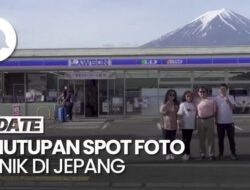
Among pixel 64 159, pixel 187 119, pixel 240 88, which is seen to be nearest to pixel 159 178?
pixel 64 159

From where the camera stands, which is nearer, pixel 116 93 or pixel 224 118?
pixel 224 118

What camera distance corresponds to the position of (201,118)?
12.4 metres

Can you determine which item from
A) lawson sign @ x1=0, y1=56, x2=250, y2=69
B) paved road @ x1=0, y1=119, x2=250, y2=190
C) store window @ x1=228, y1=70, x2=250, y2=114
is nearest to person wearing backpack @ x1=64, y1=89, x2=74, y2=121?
lawson sign @ x1=0, y1=56, x2=250, y2=69

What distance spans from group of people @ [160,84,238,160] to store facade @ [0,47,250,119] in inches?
707

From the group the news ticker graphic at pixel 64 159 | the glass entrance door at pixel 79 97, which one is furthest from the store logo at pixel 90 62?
the news ticker graphic at pixel 64 159

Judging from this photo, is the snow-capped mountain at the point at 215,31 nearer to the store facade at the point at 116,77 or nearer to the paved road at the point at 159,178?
the store facade at the point at 116,77

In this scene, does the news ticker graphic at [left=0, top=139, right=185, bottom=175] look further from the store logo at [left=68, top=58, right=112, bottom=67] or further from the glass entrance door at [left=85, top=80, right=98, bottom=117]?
the glass entrance door at [left=85, top=80, right=98, bottom=117]

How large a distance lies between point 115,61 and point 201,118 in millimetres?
18729

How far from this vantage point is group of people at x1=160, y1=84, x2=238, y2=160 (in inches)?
483

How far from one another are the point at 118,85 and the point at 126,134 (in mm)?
11868

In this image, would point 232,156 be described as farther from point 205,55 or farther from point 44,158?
point 205,55

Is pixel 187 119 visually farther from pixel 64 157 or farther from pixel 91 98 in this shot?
pixel 91 98

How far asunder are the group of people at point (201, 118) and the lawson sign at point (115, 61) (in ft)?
59.3

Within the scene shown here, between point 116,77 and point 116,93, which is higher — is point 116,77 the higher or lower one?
the higher one
